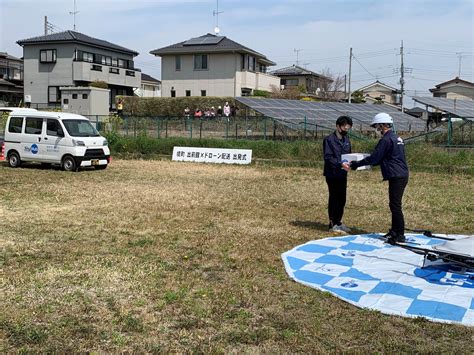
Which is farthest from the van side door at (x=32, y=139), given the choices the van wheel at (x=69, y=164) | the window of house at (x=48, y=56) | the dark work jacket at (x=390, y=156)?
the window of house at (x=48, y=56)

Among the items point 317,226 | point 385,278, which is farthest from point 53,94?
point 385,278

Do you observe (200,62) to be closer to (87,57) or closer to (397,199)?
(87,57)

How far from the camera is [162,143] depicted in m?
21.0

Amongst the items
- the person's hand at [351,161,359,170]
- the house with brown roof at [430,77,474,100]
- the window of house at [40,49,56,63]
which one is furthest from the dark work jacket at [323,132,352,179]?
the house with brown roof at [430,77,474,100]

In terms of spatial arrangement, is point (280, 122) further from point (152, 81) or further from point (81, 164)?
point (152, 81)

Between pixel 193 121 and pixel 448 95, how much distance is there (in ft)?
160

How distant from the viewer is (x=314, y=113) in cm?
2747

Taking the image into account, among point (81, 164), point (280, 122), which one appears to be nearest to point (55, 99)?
point (280, 122)

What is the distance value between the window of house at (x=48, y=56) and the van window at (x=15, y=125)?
88.9ft

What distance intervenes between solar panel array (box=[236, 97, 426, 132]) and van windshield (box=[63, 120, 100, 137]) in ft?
29.0

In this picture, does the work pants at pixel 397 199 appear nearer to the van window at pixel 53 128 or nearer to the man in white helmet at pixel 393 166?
the man in white helmet at pixel 393 166

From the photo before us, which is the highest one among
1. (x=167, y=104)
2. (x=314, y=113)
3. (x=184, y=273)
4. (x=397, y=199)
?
(x=167, y=104)

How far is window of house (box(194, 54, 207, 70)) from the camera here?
40312mm

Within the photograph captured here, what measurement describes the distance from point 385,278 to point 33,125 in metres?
13.3
